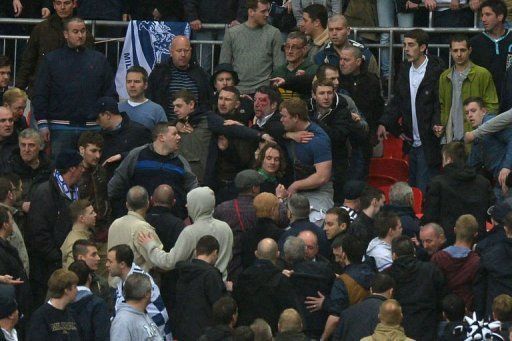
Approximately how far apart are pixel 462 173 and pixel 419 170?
8.79 feet

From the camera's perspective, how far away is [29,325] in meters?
16.6

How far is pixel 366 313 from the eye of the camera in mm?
16609

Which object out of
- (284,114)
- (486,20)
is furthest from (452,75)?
(284,114)

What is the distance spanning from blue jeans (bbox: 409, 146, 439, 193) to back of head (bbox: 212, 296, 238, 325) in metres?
5.60

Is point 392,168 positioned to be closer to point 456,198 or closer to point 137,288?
point 456,198

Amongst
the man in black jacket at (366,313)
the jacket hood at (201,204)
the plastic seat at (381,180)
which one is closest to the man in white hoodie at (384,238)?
the man in black jacket at (366,313)

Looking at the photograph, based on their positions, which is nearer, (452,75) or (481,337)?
(481,337)

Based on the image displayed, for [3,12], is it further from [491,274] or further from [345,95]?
[491,274]

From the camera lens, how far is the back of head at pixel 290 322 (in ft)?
52.9

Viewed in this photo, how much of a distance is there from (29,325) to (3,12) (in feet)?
29.3

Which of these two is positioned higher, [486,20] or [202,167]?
[486,20]

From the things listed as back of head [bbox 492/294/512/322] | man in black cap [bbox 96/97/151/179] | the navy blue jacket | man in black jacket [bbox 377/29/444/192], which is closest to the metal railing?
man in black jacket [bbox 377/29/444/192]

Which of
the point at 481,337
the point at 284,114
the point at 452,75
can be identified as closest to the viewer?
the point at 481,337

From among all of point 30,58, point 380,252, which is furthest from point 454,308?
point 30,58
